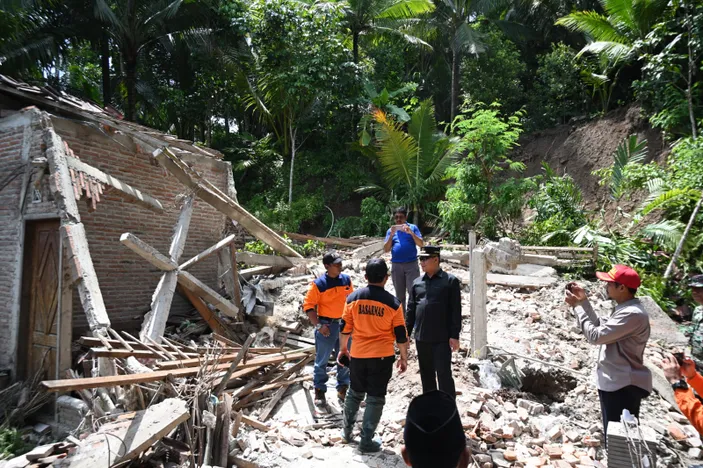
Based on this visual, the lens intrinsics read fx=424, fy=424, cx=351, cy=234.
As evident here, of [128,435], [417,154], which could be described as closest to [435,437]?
[128,435]

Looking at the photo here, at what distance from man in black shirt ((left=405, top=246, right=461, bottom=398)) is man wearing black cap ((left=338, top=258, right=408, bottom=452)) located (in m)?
0.25

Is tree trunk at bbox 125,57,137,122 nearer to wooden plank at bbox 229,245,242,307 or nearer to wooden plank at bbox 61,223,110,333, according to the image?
wooden plank at bbox 229,245,242,307

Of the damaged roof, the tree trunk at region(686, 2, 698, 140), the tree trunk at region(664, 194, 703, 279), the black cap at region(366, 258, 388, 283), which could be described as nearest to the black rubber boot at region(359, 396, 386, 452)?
the black cap at region(366, 258, 388, 283)

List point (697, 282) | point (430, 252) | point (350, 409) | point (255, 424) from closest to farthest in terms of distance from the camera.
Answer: point (697, 282)
point (350, 409)
point (430, 252)
point (255, 424)

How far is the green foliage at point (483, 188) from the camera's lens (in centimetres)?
1073

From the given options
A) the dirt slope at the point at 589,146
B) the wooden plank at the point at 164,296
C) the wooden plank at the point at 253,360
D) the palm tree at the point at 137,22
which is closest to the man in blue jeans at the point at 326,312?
the wooden plank at the point at 253,360

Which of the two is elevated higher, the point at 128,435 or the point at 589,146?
the point at 589,146

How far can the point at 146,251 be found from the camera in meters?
5.83

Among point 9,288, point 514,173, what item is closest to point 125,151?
point 9,288

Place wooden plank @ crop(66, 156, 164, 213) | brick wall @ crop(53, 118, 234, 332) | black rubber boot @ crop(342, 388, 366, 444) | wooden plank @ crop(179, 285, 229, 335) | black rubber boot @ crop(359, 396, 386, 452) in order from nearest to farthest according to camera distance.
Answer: black rubber boot @ crop(359, 396, 386, 452), black rubber boot @ crop(342, 388, 366, 444), wooden plank @ crop(66, 156, 164, 213), brick wall @ crop(53, 118, 234, 332), wooden plank @ crop(179, 285, 229, 335)

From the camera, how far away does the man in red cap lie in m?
2.95

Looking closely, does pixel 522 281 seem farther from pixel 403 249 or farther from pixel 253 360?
pixel 253 360

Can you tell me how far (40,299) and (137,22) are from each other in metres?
10.9

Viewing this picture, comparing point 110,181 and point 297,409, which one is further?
point 110,181
